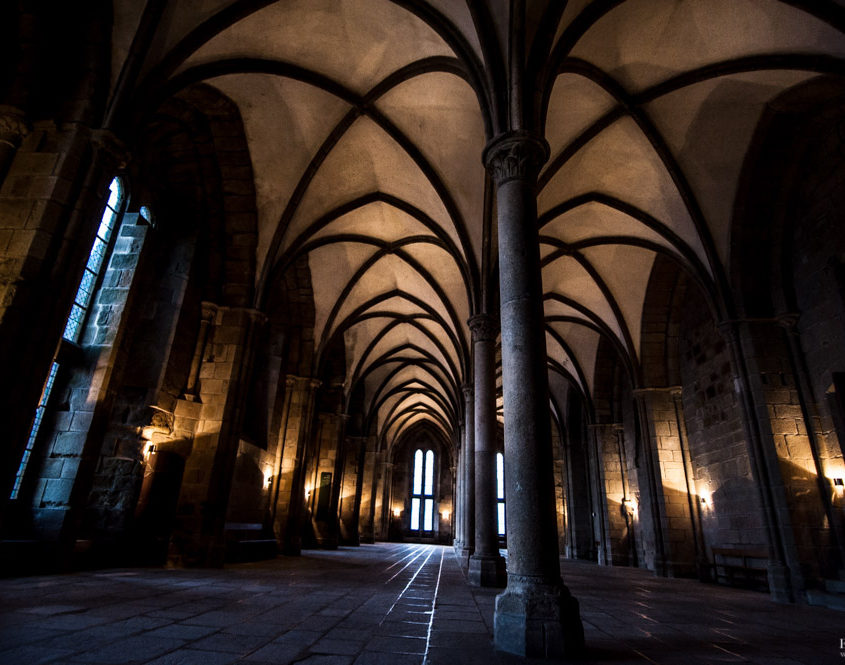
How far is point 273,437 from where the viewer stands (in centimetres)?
1410

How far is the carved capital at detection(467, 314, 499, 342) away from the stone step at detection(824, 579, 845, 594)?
275 inches

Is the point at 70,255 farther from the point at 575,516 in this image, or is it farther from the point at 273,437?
the point at 575,516

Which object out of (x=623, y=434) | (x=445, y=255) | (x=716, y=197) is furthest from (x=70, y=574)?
(x=623, y=434)

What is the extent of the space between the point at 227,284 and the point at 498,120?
779 cm

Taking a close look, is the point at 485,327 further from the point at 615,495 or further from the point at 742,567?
the point at 615,495

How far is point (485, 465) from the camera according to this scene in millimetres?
9203

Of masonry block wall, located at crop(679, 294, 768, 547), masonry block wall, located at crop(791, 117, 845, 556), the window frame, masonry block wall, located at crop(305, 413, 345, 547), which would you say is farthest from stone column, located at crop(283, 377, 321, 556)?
the window frame

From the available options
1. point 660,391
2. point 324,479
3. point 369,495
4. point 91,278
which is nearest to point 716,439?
point 660,391

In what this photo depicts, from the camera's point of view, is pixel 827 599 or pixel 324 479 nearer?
pixel 827 599

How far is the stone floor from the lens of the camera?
3.09m

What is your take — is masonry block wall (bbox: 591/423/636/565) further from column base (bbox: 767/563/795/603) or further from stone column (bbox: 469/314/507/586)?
stone column (bbox: 469/314/507/586)

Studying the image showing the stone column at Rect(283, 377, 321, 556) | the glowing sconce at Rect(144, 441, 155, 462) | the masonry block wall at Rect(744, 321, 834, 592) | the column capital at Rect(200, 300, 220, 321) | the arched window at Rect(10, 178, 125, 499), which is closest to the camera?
the arched window at Rect(10, 178, 125, 499)

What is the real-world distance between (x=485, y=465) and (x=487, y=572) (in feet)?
6.19

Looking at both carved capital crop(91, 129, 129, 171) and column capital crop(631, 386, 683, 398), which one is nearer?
carved capital crop(91, 129, 129, 171)
